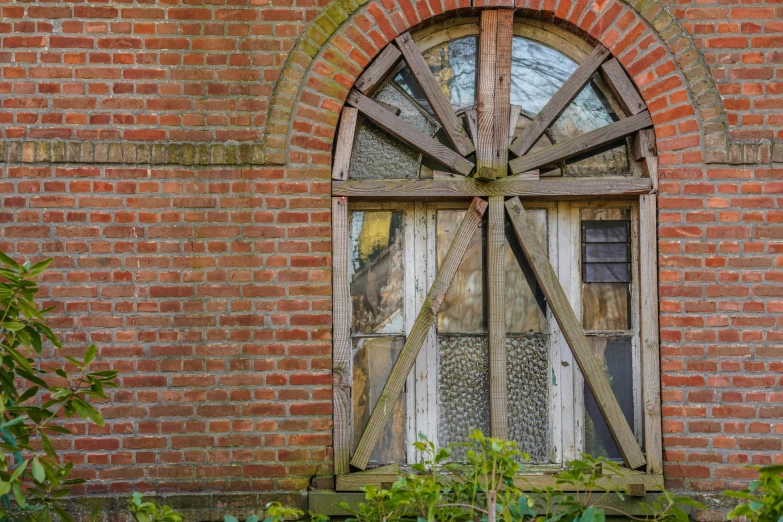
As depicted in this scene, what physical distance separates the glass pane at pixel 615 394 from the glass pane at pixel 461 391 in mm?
590

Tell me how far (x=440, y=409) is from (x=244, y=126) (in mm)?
1935

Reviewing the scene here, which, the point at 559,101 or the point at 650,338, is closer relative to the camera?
the point at 650,338

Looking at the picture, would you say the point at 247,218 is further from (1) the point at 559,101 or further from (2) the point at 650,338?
(2) the point at 650,338

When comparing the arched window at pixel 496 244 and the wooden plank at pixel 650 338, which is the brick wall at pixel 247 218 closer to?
the wooden plank at pixel 650 338

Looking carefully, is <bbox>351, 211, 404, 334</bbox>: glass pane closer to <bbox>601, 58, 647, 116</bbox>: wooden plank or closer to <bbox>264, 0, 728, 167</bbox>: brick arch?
<bbox>264, 0, 728, 167</bbox>: brick arch

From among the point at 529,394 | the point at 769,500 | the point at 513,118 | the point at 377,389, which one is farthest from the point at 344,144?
the point at 769,500

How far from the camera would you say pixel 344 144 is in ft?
14.4

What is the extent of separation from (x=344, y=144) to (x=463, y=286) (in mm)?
1065

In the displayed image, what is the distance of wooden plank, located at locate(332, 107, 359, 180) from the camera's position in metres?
4.39

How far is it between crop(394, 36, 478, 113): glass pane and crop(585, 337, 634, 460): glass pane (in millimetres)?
1650

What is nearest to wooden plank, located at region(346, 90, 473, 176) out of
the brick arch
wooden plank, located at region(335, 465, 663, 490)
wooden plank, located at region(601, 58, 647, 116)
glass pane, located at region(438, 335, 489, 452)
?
the brick arch

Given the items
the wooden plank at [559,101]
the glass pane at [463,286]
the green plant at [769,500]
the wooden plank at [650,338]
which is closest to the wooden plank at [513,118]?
the wooden plank at [559,101]

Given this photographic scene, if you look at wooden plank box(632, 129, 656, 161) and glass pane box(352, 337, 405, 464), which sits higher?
wooden plank box(632, 129, 656, 161)

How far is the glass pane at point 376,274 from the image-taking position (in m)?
4.57
